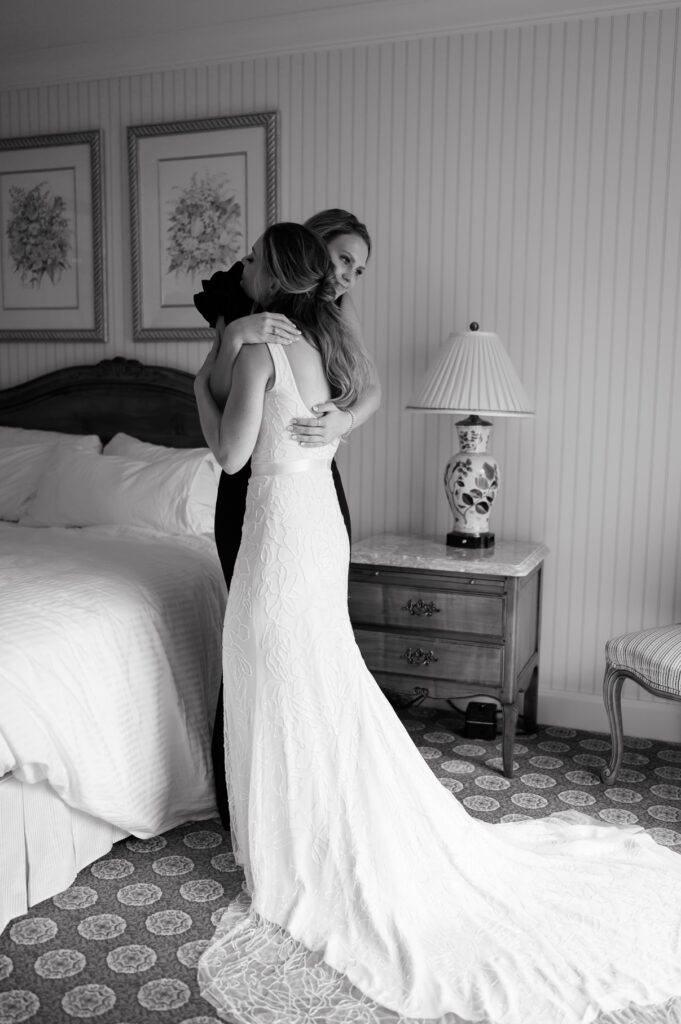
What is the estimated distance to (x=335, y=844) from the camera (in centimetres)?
206

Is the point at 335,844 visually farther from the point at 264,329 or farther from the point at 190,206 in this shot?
the point at 190,206

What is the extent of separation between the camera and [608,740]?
133 inches

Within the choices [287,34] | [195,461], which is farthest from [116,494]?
[287,34]

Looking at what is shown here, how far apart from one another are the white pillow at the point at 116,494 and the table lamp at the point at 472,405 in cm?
88

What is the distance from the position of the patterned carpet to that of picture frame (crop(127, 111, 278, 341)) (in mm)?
2004

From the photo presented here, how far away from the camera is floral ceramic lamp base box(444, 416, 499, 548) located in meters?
3.24

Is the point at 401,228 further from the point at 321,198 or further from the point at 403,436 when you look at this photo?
the point at 403,436

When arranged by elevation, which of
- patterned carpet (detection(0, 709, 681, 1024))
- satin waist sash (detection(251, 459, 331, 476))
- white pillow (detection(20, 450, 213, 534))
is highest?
satin waist sash (detection(251, 459, 331, 476))

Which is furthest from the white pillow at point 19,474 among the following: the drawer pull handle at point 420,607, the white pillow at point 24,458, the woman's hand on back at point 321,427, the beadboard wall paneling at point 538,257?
the woman's hand on back at point 321,427

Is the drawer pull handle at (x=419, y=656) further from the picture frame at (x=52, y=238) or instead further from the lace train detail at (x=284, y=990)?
the picture frame at (x=52, y=238)

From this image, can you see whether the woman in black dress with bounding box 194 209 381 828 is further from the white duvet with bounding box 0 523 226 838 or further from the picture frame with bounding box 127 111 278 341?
the picture frame with bounding box 127 111 278 341

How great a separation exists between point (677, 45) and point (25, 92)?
2.71 m

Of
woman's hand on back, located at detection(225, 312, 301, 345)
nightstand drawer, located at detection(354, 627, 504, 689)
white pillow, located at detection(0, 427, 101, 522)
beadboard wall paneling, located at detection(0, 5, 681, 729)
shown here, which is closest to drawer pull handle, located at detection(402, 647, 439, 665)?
nightstand drawer, located at detection(354, 627, 504, 689)

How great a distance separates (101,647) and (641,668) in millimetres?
1573
